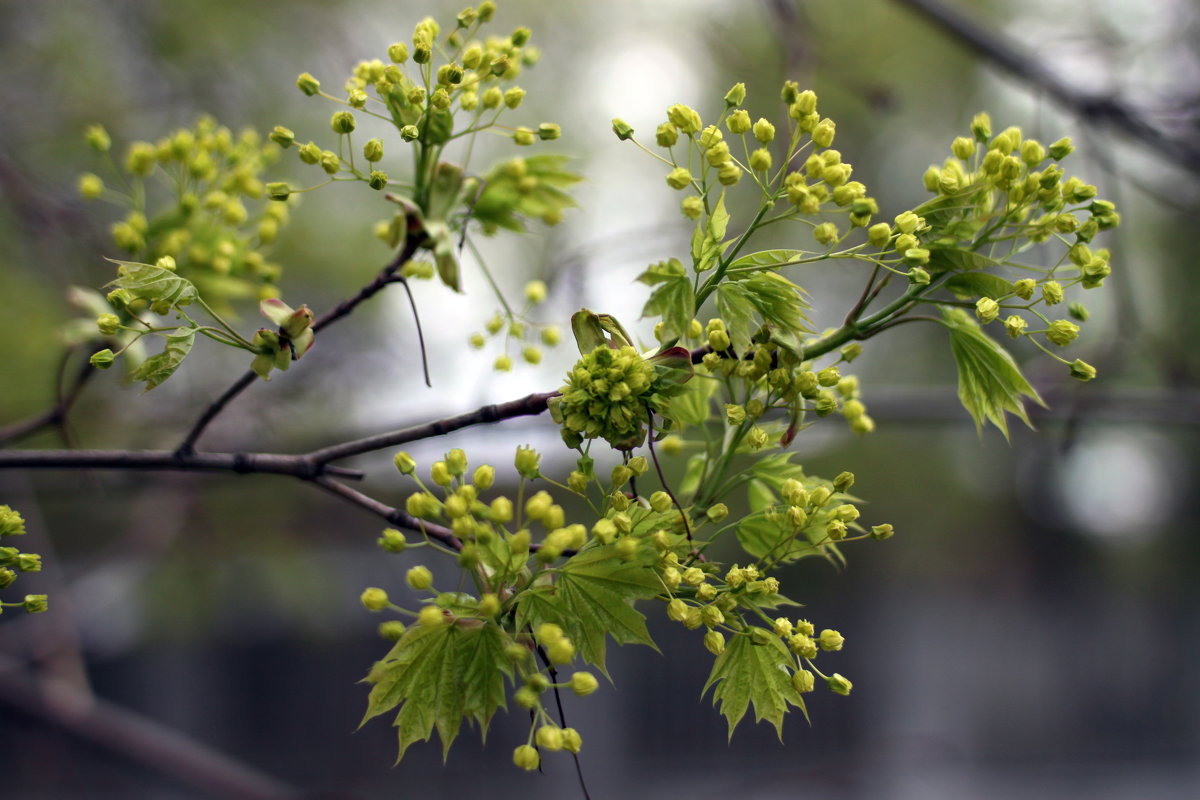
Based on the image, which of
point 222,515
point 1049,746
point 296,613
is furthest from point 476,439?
point 1049,746

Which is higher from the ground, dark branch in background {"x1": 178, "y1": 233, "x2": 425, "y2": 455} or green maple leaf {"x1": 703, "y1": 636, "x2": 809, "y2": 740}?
dark branch in background {"x1": 178, "y1": 233, "x2": 425, "y2": 455}

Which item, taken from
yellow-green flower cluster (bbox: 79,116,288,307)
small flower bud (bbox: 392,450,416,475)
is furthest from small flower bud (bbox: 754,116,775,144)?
yellow-green flower cluster (bbox: 79,116,288,307)

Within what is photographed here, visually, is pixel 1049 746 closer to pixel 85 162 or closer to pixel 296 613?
pixel 296 613

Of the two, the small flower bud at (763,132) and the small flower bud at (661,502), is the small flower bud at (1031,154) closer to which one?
the small flower bud at (763,132)

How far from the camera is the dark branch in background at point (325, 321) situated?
34.1 inches

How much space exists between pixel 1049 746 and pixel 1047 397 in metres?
9.33

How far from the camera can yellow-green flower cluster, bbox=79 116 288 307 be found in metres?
1.19

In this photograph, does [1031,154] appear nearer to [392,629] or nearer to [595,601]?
[595,601]

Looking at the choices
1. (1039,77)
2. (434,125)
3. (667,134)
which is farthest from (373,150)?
(1039,77)

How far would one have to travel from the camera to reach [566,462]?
515 centimetres

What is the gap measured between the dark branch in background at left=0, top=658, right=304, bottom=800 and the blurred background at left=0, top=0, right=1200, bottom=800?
2 cm

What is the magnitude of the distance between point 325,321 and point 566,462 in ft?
14.1

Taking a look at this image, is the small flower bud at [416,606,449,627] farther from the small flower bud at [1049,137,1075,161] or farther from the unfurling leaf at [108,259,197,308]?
the small flower bud at [1049,137,1075,161]

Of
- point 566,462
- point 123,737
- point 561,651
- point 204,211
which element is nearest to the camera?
point 561,651
